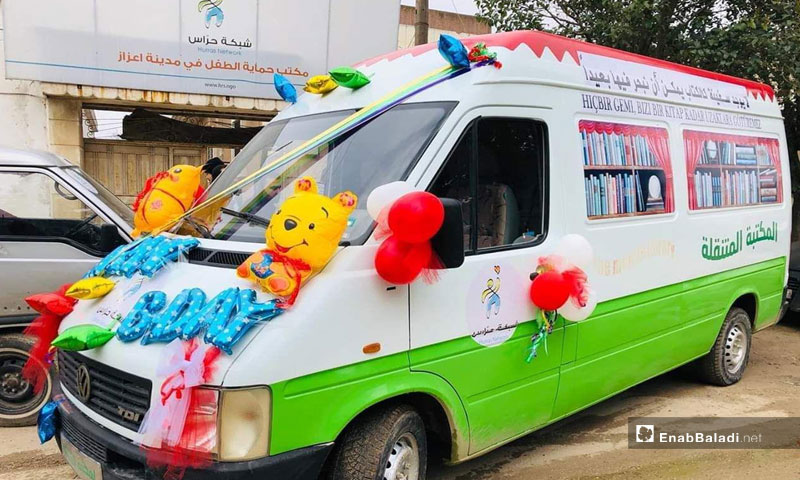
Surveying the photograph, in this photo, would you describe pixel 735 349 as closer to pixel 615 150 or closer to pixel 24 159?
pixel 615 150

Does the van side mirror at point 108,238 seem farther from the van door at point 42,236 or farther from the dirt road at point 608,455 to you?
the dirt road at point 608,455

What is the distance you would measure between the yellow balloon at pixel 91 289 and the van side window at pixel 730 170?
4.26 m

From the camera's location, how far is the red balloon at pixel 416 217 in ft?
8.64

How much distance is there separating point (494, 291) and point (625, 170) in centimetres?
160

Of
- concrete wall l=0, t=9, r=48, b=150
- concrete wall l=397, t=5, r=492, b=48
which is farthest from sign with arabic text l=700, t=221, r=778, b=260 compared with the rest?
concrete wall l=397, t=5, r=492, b=48

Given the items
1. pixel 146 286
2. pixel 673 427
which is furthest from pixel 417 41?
pixel 146 286

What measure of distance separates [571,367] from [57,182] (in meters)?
4.02

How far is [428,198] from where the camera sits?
2678 millimetres

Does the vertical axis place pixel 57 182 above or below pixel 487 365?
above

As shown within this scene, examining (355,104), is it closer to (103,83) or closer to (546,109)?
(546,109)

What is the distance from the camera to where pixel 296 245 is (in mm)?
2688

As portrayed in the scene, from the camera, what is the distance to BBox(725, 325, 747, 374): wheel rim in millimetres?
5836

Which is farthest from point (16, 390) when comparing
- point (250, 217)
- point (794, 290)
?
point (794, 290)

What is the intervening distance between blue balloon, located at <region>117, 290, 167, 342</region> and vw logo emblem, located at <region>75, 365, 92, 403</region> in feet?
1.15
